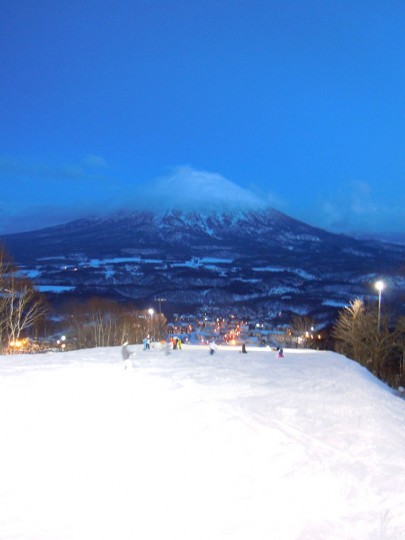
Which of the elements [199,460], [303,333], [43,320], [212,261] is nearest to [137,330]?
[43,320]

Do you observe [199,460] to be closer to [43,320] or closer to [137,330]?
[137,330]

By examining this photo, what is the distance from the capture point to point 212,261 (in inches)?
5162

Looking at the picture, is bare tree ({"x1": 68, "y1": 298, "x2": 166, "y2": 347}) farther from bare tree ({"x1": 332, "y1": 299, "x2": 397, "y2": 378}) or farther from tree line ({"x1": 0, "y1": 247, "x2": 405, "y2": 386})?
bare tree ({"x1": 332, "y1": 299, "x2": 397, "y2": 378})

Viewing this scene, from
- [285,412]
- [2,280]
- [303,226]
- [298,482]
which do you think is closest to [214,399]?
[285,412]

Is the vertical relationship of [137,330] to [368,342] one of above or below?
below

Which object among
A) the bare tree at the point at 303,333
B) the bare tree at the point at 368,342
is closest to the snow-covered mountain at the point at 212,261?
the bare tree at the point at 303,333

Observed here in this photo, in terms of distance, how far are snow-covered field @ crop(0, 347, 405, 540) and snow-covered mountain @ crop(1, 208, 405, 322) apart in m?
47.1

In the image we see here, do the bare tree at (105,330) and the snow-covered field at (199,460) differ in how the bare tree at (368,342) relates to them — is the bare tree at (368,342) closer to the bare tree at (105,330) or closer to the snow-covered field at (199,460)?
the bare tree at (105,330)

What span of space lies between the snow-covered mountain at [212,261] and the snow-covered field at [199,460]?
155ft

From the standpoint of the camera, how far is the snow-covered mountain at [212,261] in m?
80.1

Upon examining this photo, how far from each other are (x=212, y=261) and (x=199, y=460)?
126 meters

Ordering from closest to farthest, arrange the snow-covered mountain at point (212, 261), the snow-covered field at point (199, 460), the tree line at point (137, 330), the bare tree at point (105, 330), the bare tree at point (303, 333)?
the snow-covered field at point (199, 460), the tree line at point (137, 330), the bare tree at point (105, 330), the bare tree at point (303, 333), the snow-covered mountain at point (212, 261)

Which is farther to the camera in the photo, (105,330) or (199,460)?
(105,330)

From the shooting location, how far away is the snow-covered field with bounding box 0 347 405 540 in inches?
147
